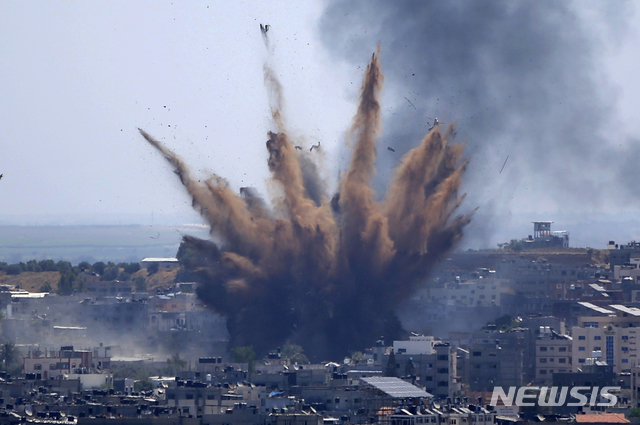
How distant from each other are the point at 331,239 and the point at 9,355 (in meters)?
17.2

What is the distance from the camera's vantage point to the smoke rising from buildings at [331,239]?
282 ft

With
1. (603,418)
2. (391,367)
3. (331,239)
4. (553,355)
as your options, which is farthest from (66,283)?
(603,418)

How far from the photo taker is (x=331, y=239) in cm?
8700

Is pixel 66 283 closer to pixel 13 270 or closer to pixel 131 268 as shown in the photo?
pixel 13 270

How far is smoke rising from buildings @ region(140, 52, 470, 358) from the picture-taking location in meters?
85.9

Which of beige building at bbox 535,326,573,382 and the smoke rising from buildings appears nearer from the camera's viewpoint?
beige building at bbox 535,326,573,382

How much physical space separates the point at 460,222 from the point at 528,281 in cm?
2953

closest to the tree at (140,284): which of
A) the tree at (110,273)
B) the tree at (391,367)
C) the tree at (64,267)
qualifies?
the tree at (110,273)

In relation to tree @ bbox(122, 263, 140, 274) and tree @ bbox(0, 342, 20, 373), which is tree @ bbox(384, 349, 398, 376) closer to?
tree @ bbox(0, 342, 20, 373)

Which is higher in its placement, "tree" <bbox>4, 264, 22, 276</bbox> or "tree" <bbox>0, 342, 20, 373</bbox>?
"tree" <bbox>4, 264, 22, 276</bbox>

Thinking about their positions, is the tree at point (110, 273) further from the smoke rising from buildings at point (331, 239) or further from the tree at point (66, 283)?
the smoke rising from buildings at point (331, 239)

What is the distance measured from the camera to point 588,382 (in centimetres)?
6825

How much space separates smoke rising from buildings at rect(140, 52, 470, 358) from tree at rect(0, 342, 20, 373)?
11.1 m

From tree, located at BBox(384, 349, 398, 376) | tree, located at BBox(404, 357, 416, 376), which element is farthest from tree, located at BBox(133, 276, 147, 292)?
tree, located at BBox(404, 357, 416, 376)
